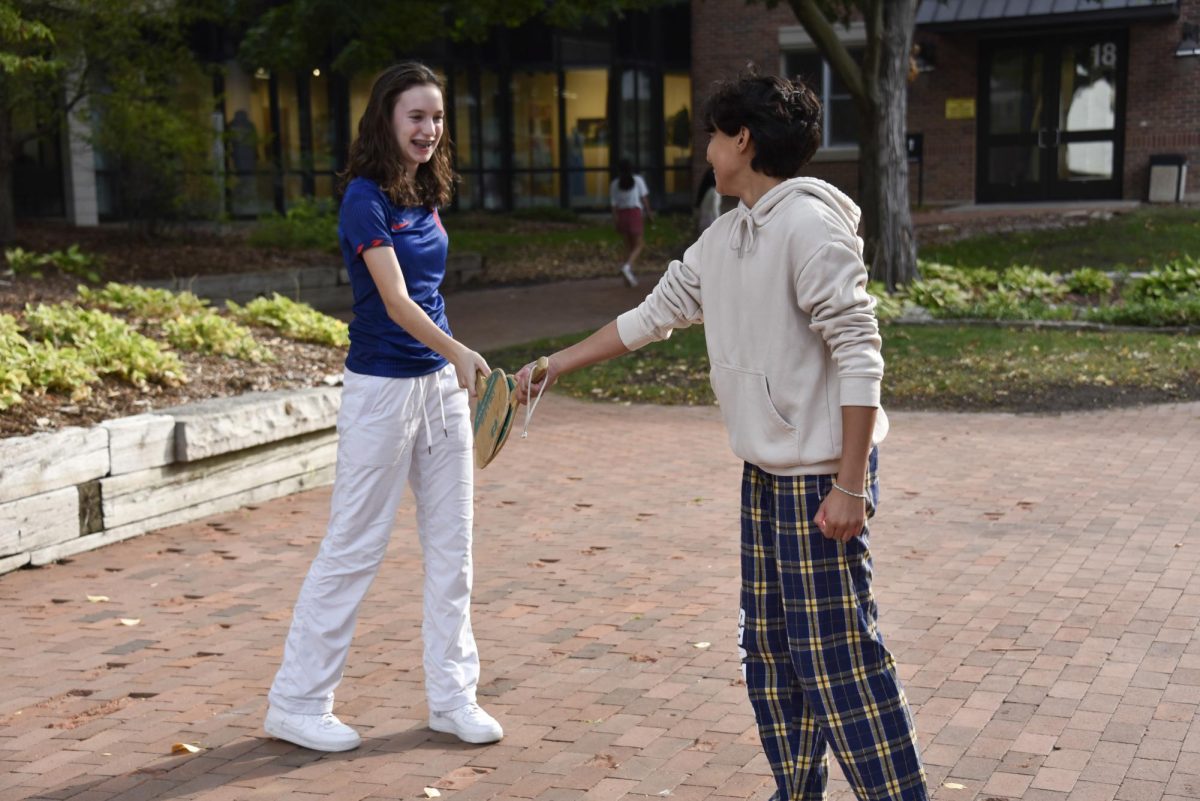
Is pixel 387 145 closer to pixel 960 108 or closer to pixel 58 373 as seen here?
pixel 58 373

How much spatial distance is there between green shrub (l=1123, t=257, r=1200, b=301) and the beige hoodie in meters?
12.2

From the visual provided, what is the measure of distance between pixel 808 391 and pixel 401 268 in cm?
146

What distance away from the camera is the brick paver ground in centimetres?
400

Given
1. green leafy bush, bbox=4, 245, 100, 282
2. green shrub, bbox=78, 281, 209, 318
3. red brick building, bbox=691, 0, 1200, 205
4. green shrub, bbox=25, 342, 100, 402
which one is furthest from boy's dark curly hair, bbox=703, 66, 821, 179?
red brick building, bbox=691, 0, 1200, 205

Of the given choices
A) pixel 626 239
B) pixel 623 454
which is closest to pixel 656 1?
pixel 626 239

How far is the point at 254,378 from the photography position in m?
8.48

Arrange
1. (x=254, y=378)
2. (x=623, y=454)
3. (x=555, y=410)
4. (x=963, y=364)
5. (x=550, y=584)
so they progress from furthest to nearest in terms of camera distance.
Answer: (x=963, y=364) < (x=555, y=410) < (x=623, y=454) < (x=254, y=378) < (x=550, y=584)

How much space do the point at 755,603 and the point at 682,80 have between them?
27.2 metres

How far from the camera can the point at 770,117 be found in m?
3.05

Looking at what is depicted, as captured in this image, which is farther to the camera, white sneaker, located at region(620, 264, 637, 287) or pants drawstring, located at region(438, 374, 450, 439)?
white sneaker, located at region(620, 264, 637, 287)

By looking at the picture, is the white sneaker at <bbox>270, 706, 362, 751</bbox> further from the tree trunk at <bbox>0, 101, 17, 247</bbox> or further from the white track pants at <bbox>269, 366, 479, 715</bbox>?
the tree trunk at <bbox>0, 101, 17, 247</bbox>

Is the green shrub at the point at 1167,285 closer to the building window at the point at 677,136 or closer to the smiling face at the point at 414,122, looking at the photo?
the smiling face at the point at 414,122

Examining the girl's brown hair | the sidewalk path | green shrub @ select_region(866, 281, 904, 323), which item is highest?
the girl's brown hair

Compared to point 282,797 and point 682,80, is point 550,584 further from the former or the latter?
point 682,80
